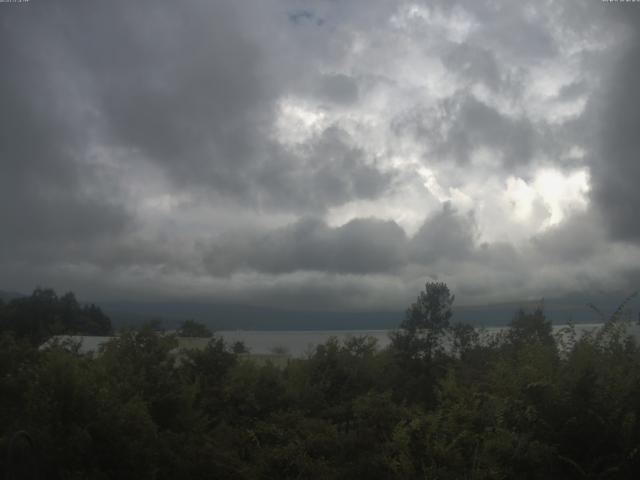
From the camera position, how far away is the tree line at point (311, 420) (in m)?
9.63

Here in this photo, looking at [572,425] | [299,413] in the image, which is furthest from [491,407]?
[299,413]

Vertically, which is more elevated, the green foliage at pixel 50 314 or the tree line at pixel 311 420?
the green foliage at pixel 50 314

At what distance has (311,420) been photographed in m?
12.8

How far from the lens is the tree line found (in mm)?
9633

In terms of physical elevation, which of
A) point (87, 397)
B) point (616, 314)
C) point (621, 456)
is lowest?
point (621, 456)

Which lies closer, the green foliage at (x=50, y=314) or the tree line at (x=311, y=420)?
the tree line at (x=311, y=420)

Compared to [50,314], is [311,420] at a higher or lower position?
lower

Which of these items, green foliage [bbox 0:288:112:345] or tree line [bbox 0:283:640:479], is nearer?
tree line [bbox 0:283:640:479]

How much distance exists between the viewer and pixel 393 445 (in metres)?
10.6

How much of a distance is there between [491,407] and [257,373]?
659 cm

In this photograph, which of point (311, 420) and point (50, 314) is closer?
point (311, 420)

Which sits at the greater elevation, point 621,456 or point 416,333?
point 416,333

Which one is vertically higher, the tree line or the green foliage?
the green foliage

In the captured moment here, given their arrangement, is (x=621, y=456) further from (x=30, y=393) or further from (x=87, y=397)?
(x=30, y=393)
